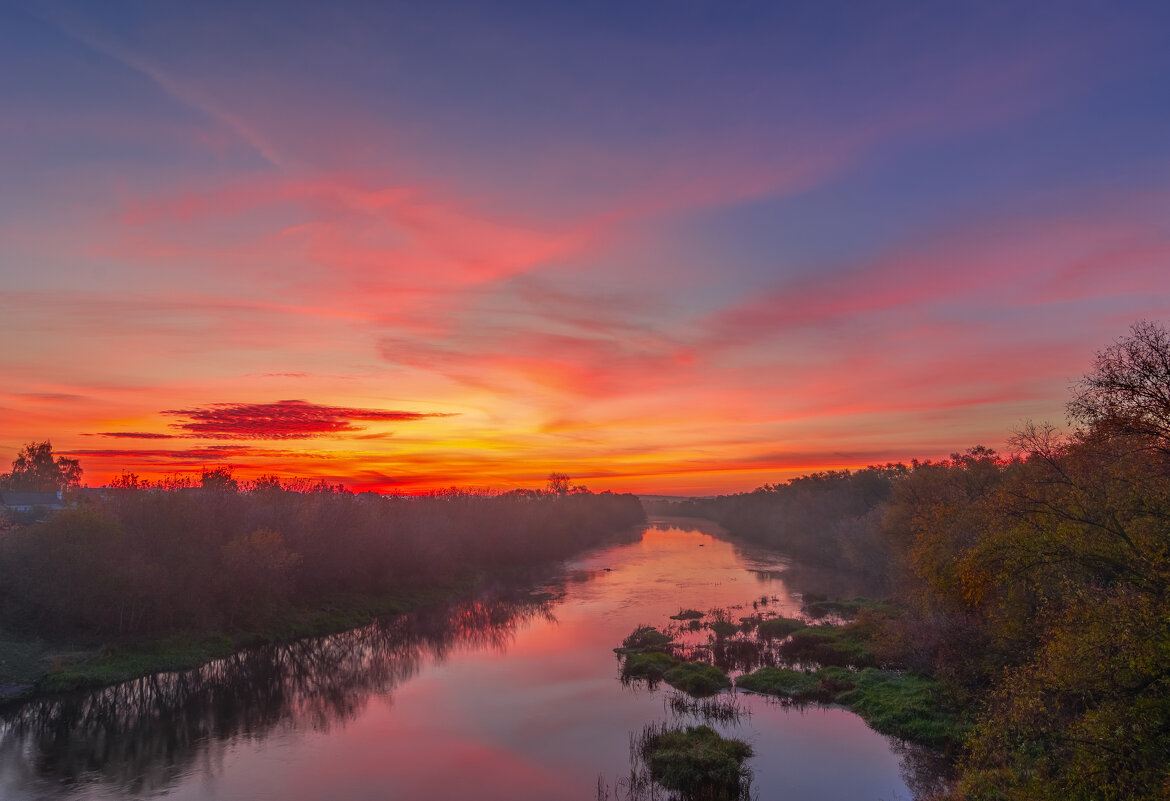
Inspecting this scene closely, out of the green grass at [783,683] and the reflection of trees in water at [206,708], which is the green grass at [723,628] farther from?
the reflection of trees in water at [206,708]

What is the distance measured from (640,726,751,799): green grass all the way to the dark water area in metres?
0.88

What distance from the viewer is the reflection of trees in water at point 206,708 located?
23.8m

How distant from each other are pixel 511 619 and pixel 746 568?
43.3 m

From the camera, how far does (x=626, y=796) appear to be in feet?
69.5

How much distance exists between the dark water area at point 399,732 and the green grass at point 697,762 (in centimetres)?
88

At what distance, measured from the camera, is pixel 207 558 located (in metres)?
44.3

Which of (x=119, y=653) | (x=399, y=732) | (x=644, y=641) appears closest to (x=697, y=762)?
(x=399, y=732)

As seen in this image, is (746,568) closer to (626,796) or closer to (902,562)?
(902,562)

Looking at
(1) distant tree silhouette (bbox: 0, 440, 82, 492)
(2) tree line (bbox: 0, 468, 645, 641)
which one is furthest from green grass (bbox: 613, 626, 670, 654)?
(1) distant tree silhouette (bbox: 0, 440, 82, 492)

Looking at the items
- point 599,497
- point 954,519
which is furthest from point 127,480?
point 599,497

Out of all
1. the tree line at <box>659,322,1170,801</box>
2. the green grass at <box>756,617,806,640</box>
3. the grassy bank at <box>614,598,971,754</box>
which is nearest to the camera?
the tree line at <box>659,322,1170,801</box>

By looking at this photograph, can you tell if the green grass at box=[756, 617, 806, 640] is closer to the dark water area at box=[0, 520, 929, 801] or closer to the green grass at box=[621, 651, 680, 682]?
the green grass at box=[621, 651, 680, 682]

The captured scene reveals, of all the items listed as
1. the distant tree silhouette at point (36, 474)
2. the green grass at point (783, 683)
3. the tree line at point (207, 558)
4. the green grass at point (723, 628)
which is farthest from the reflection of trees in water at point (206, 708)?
the distant tree silhouette at point (36, 474)

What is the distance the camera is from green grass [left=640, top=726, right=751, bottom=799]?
2138 cm
